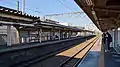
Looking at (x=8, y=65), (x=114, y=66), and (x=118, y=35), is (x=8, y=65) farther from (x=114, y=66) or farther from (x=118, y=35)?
(x=118, y=35)

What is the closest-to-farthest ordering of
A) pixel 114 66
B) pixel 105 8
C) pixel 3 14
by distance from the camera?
1. pixel 105 8
2. pixel 114 66
3. pixel 3 14

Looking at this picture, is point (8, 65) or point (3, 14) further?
point (3, 14)

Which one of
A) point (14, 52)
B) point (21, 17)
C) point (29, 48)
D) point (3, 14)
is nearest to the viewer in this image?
point (14, 52)

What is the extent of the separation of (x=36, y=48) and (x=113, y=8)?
38.0ft

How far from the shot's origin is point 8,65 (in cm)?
1220

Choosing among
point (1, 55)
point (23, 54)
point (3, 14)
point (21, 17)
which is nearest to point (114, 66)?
point (1, 55)

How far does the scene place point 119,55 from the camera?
547 inches

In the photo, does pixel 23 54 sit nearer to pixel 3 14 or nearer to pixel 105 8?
pixel 3 14

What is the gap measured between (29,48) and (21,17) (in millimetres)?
3369

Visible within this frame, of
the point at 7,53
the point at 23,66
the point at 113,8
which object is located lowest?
the point at 23,66

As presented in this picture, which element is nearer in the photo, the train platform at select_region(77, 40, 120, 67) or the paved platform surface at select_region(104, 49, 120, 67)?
the paved platform surface at select_region(104, 49, 120, 67)

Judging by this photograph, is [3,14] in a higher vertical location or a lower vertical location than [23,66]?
higher

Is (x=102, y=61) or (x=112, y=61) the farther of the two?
(x=102, y=61)

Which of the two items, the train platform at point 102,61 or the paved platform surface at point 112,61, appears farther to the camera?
the train platform at point 102,61
